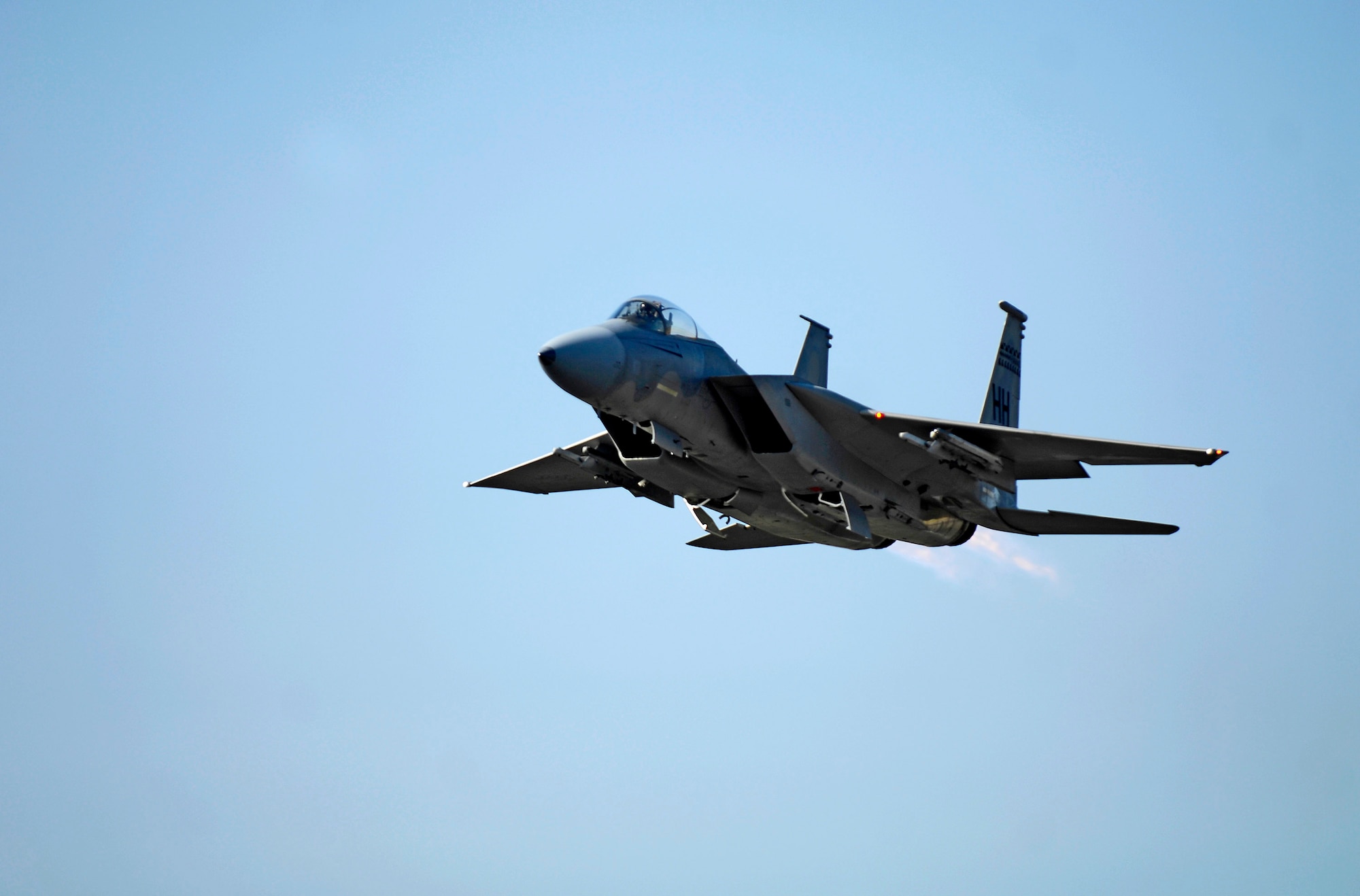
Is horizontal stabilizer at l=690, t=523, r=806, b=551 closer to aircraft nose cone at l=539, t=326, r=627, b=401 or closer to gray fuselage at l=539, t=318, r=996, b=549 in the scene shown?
gray fuselage at l=539, t=318, r=996, b=549

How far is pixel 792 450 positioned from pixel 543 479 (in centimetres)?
706

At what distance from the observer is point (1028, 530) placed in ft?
71.5

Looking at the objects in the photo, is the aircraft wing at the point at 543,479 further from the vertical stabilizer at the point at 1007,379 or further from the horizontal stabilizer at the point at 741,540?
the vertical stabilizer at the point at 1007,379

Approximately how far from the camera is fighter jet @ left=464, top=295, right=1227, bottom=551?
744 inches

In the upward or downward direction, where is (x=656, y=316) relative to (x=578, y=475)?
upward

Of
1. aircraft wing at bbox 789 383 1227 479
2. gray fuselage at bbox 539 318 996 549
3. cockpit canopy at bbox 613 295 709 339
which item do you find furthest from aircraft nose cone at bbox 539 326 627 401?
aircraft wing at bbox 789 383 1227 479

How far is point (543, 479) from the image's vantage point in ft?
83.0

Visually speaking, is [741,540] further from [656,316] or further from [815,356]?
[656,316]

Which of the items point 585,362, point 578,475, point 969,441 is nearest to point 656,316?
point 585,362

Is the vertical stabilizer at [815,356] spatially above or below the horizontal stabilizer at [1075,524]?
above

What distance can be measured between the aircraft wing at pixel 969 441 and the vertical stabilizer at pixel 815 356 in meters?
1.29

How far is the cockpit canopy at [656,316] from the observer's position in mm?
19453

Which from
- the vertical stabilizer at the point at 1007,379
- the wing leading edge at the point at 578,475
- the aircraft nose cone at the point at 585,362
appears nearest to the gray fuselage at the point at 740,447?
the aircraft nose cone at the point at 585,362

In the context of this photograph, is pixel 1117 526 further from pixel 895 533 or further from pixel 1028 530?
pixel 895 533
